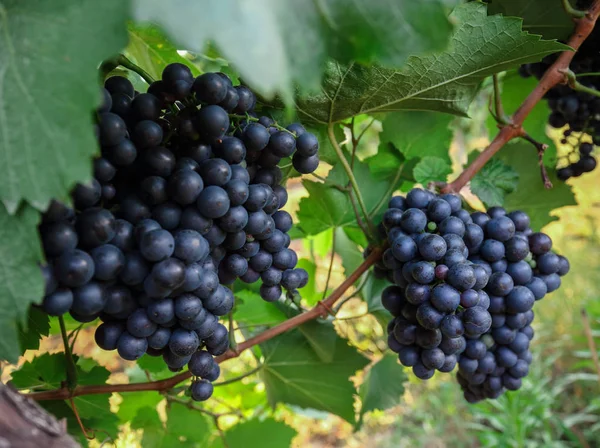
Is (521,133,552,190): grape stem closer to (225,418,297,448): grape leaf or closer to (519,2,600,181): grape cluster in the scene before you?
(519,2,600,181): grape cluster

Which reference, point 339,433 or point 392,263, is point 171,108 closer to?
point 392,263

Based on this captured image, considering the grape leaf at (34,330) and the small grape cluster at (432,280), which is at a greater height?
the small grape cluster at (432,280)

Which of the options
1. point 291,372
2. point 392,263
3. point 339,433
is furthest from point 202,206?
point 339,433

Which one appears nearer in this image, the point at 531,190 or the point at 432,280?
the point at 432,280

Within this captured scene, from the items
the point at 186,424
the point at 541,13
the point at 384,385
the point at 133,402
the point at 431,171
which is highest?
the point at 541,13

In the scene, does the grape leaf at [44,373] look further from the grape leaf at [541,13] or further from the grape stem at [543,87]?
the grape leaf at [541,13]

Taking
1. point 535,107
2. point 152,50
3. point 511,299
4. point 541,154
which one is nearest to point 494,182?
point 541,154

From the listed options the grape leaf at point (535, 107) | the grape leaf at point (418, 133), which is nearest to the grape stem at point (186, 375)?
the grape leaf at point (418, 133)

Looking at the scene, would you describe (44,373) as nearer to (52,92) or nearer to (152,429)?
(152,429)
